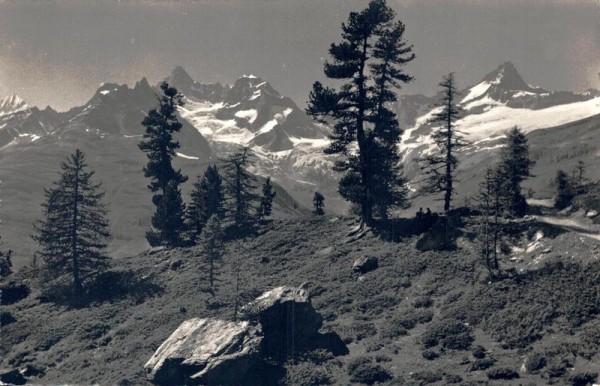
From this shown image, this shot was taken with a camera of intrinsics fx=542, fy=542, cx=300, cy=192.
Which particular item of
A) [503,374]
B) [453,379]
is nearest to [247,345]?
[453,379]

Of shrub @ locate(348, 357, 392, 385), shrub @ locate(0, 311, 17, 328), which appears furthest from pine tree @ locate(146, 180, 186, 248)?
shrub @ locate(348, 357, 392, 385)

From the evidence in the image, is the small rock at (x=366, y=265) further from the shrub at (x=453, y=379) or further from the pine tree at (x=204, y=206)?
the pine tree at (x=204, y=206)

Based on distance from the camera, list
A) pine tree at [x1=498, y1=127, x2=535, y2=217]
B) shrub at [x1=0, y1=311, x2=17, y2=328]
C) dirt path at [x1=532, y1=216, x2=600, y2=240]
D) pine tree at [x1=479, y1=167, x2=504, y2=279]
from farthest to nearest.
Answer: shrub at [x1=0, y1=311, x2=17, y2=328] < pine tree at [x1=498, y1=127, x2=535, y2=217] < dirt path at [x1=532, y1=216, x2=600, y2=240] < pine tree at [x1=479, y1=167, x2=504, y2=279]

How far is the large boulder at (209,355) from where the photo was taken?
31688mm

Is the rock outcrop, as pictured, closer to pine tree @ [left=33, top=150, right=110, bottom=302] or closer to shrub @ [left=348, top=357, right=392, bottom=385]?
shrub @ [left=348, top=357, right=392, bottom=385]

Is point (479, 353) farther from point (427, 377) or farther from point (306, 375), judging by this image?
point (306, 375)

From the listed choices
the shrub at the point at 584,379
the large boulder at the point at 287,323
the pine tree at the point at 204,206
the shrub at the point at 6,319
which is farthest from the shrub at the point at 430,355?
the pine tree at the point at 204,206

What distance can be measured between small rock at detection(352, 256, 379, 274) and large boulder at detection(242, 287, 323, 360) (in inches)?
348

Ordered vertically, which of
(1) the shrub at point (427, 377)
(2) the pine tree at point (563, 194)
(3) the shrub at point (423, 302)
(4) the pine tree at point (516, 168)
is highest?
(4) the pine tree at point (516, 168)

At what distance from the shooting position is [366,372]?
30328mm

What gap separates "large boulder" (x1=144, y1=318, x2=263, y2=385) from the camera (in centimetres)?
3169

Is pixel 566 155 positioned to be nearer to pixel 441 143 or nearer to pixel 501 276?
pixel 441 143

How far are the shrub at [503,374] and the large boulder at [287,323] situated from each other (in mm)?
12071

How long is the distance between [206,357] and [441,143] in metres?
31.5
